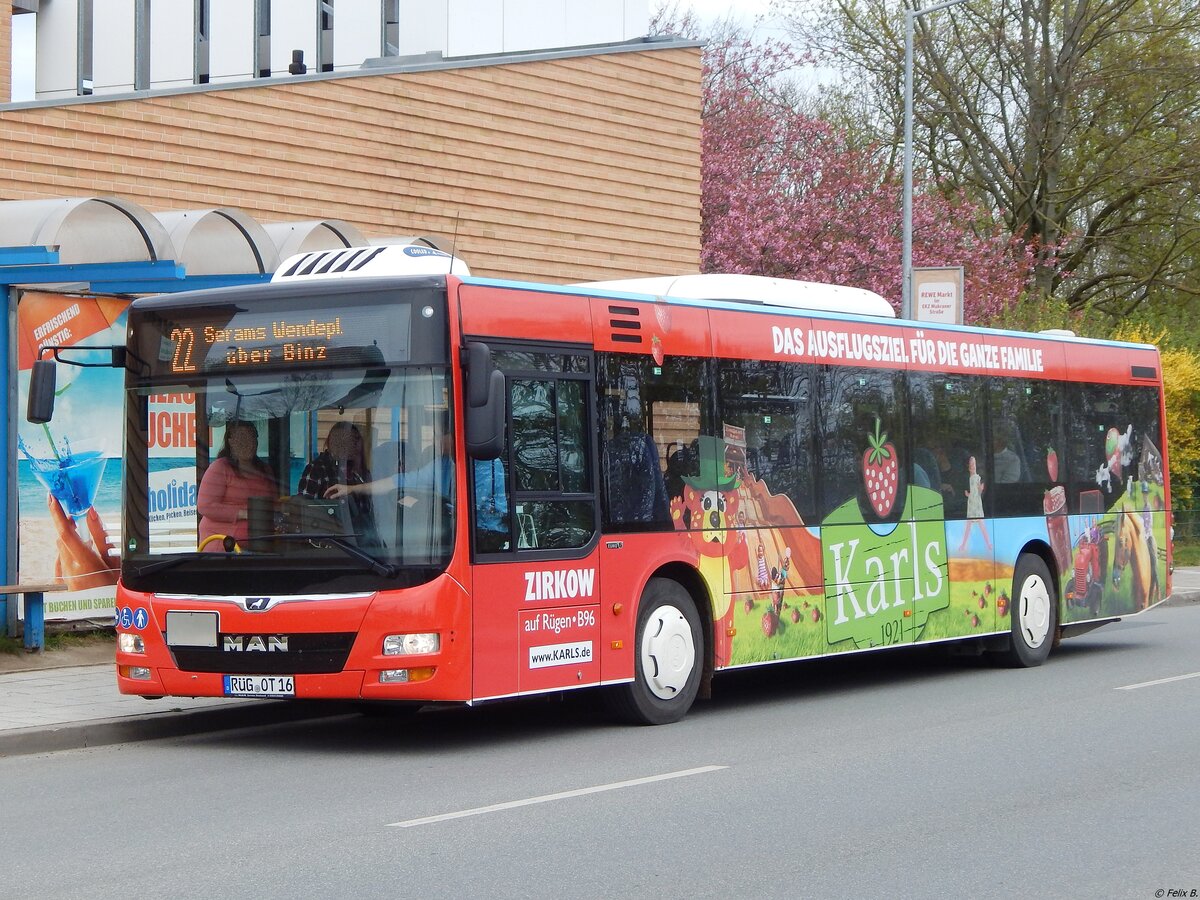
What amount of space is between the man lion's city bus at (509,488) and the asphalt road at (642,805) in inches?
24.0

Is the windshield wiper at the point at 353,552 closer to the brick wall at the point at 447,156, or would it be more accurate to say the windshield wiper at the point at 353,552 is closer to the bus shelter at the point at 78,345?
the bus shelter at the point at 78,345

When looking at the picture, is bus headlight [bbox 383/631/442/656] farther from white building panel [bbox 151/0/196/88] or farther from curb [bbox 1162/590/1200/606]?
curb [bbox 1162/590/1200/606]

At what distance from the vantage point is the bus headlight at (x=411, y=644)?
9445 millimetres

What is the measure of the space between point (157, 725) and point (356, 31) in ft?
47.2

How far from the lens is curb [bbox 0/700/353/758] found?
33.2 feet

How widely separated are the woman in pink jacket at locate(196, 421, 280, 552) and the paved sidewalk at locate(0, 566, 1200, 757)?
1553 mm

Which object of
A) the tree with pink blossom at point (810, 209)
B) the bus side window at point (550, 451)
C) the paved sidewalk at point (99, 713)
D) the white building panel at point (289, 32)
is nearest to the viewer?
the bus side window at point (550, 451)

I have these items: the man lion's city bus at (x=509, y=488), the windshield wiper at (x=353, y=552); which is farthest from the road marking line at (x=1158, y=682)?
the windshield wiper at (x=353, y=552)

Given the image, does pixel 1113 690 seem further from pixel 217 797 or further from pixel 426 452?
pixel 217 797

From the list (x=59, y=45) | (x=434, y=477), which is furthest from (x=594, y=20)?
(x=434, y=477)

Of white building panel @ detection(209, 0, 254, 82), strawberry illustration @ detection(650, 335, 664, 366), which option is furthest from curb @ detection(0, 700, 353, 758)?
white building panel @ detection(209, 0, 254, 82)

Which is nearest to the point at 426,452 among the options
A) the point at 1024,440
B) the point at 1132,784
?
the point at 1132,784

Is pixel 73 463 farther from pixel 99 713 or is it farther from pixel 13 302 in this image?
pixel 99 713

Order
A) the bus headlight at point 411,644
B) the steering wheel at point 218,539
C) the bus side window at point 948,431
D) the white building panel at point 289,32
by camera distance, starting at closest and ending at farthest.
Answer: the bus headlight at point 411,644 → the steering wheel at point 218,539 → the bus side window at point 948,431 → the white building panel at point 289,32
